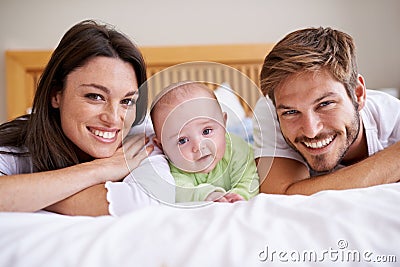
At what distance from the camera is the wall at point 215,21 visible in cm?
266

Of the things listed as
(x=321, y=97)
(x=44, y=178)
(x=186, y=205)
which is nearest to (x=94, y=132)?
(x=44, y=178)

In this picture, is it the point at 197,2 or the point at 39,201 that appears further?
the point at 197,2

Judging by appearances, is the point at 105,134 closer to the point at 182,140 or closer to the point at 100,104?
the point at 100,104

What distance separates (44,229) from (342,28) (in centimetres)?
250

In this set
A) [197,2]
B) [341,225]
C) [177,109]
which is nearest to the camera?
[341,225]

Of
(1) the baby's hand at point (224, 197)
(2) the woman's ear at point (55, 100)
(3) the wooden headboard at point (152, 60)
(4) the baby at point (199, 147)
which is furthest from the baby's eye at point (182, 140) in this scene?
(3) the wooden headboard at point (152, 60)

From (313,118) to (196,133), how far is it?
0.88 ft

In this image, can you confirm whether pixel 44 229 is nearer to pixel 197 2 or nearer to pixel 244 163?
pixel 244 163

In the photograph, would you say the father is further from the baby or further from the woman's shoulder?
the woman's shoulder

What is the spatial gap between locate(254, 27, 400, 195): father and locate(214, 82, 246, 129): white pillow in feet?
0.31

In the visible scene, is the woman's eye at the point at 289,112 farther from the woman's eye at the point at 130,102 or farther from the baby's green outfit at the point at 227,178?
the woman's eye at the point at 130,102

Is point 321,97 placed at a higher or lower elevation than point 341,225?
higher

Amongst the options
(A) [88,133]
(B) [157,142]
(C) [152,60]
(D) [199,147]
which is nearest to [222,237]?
(D) [199,147]

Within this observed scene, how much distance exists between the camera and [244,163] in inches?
38.1
